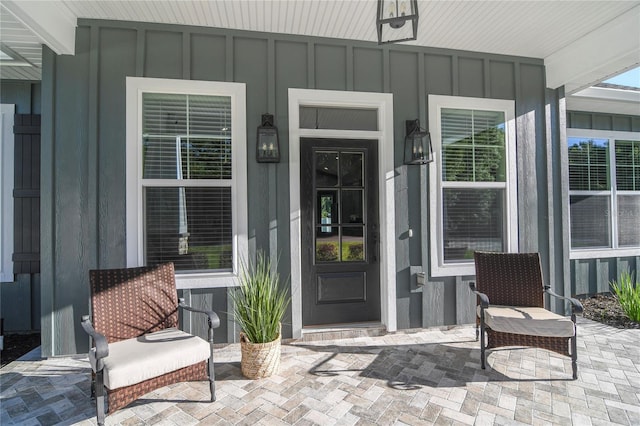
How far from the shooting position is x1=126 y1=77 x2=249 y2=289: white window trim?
3.09 meters

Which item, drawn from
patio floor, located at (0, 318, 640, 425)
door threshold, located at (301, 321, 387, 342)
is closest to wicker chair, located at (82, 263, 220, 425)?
patio floor, located at (0, 318, 640, 425)

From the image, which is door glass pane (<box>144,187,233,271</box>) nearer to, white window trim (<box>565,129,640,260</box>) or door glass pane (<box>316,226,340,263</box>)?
door glass pane (<box>316,226,340,263</box>)

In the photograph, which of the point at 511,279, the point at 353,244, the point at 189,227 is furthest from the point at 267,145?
the point at 511,279

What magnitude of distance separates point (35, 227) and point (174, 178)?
76.2 inches

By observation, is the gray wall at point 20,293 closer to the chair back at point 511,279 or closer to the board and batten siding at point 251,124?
the board and batten siding at point 251,124

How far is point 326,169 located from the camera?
3.54 m

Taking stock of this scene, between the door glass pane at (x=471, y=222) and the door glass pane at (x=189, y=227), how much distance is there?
8.12ft

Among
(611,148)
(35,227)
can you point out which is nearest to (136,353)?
(35,227)

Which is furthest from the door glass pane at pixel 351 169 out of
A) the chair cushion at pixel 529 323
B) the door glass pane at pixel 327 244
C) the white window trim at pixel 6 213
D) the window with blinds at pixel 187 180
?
the white window trim at pixel 6 213

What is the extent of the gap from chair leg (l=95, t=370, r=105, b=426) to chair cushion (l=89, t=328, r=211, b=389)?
5 centimetres

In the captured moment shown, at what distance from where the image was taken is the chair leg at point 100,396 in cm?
192

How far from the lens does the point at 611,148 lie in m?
5.00

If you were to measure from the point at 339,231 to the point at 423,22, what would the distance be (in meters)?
2.30

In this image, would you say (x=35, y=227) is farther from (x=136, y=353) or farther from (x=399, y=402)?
(x=399, y=402)
